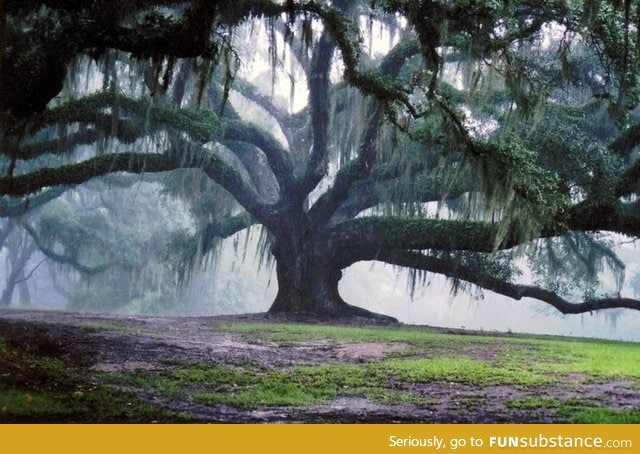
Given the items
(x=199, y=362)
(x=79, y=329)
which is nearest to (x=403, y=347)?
(x=199, y=362)

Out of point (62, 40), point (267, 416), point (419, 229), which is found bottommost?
point (267, 416)

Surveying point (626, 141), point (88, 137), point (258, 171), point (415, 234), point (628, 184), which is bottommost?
point (415, 234)

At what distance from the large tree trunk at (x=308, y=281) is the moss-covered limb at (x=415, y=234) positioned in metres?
0.62

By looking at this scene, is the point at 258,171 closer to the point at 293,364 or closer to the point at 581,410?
the point at 293,364

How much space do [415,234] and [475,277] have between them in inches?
99.3

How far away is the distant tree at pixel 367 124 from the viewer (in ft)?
27.8

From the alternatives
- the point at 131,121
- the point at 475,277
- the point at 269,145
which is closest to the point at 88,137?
the point at 131,121

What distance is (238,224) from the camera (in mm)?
20531

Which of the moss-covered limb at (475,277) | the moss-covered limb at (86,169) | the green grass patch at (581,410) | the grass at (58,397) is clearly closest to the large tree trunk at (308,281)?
the moss-covered limb at (475,277)

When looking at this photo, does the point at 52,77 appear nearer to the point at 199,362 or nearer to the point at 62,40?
the point at 62,40

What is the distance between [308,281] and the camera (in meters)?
17.8

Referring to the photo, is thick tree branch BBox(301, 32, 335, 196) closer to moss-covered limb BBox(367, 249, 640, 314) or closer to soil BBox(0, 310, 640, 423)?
moss-covered limb BBox(367, 249, 640, 314)

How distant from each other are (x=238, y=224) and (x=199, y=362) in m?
12.8

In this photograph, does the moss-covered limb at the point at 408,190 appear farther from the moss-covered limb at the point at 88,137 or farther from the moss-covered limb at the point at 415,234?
the moss-covered limb at the point at 88,137
